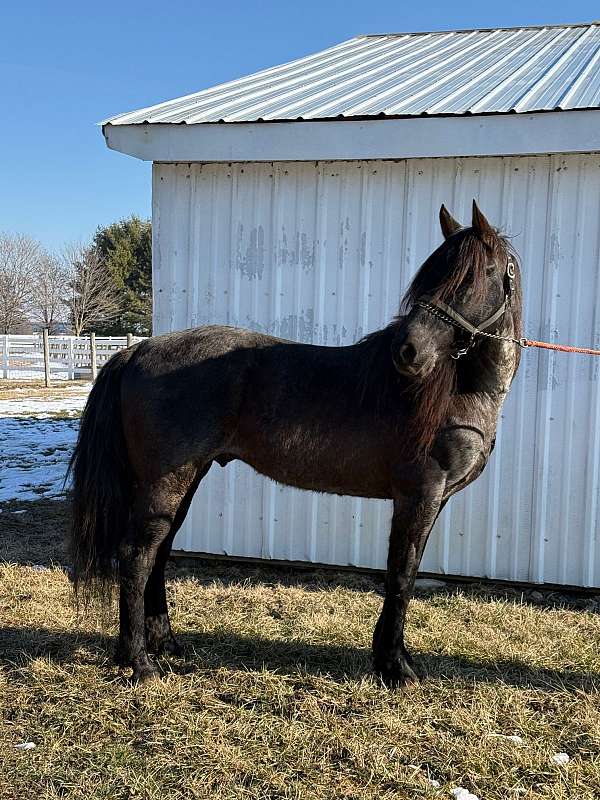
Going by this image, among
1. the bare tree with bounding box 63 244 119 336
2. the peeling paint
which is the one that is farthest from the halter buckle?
the bare tree with bounding box 63 244 119 336

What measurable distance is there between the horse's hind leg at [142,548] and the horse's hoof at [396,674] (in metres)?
1.16

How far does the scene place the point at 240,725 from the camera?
9.64 feet

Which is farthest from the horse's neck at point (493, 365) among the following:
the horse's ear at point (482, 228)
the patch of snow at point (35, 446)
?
the patch of snow at point (35, 446)

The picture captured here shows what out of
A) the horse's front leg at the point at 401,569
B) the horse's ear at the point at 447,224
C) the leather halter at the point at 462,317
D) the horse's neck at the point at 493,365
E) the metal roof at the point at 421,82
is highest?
the metal roof at the point at 421,82

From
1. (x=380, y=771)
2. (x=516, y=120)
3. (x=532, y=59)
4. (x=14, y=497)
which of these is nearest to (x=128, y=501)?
(x=380, y=771)

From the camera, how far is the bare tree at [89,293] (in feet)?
109

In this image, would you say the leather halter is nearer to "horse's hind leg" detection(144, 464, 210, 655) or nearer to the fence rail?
"horse's hind leg" detection(144, 464, 210, 655)

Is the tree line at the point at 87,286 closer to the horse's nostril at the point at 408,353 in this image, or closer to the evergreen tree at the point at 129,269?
the evergreen tree at the point at 129,269

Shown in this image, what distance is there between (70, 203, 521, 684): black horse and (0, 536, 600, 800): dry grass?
0.92 ft

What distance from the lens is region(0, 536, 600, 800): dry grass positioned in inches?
102

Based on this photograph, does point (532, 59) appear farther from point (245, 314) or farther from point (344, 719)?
point (344, 719)

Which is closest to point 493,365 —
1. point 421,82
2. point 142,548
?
point 142,548

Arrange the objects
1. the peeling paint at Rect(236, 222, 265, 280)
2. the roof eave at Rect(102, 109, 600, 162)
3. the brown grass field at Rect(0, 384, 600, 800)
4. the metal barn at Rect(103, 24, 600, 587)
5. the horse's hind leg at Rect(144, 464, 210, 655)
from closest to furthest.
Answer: the brown grass field at Rect(0, 384, 600, 800)
the horse's hind leg at Rect(144, 464, 210, 655)
the roof eave at Rect(102, 109, 600, 162)
the metal barn at Rect(103, 24, 600, 587)
the peeling paint at Rect(236, 222, 265, 280)

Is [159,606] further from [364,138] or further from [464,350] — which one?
[364,138]
